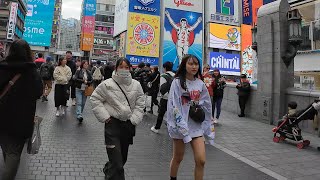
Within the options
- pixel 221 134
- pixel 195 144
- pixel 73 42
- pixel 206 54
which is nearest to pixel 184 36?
pixel 206 54

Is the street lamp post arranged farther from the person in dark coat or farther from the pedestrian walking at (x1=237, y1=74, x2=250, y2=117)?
the person in dark coat

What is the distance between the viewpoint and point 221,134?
9109 millimetres

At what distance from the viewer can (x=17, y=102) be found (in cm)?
366

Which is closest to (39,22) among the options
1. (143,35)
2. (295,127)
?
(143,35)

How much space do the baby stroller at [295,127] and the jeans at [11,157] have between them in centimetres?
623

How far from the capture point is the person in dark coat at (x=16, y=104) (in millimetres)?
3613

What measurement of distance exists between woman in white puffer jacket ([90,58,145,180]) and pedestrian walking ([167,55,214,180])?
47 cm

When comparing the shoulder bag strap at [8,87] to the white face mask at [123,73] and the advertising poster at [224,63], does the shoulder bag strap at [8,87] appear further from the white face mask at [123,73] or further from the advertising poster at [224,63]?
the advertising poster at [224,63]

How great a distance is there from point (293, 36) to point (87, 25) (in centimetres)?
4551

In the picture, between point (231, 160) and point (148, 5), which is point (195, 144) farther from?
point (148, 5)

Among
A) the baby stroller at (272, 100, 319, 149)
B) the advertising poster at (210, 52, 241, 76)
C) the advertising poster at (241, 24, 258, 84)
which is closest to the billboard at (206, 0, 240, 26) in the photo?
the advertising poster at (241, 24, 258, 84)

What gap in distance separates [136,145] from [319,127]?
15.8ft

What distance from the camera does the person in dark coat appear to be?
3.61 meters

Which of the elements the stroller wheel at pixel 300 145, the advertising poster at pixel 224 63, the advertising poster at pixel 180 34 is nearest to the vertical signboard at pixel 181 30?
the advertising poster at pixel 180 34
